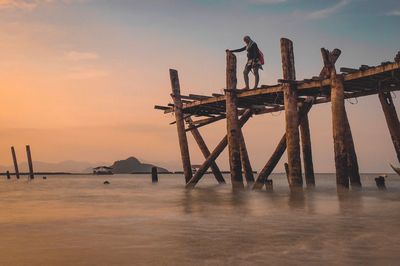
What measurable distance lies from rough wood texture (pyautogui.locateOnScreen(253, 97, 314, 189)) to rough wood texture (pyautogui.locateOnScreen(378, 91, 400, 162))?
8.07 ft

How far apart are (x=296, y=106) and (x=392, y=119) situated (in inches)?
145

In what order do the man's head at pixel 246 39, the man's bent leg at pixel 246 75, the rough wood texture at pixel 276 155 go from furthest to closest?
the man's bent leg at pixel 246 75 → the man's head at pixel 246 39 → the rough wood texture at pixel 276 155

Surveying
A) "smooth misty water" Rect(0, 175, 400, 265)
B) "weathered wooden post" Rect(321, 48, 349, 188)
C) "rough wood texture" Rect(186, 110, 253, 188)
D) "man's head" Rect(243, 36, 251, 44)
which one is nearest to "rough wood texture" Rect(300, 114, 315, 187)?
"rough wood texture" Rect(186, 110, 253, 188)

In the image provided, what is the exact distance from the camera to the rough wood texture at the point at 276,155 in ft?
53.4

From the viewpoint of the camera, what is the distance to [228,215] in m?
8.68

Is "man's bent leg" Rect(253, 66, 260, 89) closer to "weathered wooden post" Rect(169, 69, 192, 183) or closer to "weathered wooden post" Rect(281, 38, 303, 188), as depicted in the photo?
"weathered wooden post" Rect(281, 38, 303, 188)

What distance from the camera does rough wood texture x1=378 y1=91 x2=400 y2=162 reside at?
16.3m

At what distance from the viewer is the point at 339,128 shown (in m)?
14.2

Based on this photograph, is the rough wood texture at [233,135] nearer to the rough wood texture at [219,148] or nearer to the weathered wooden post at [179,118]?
the rough wood texture at [219,148]

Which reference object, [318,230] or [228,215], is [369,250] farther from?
[228,215]

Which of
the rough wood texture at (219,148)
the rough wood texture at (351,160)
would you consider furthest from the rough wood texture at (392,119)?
the rough wood texture at (219,148)

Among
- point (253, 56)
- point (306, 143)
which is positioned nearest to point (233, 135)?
point (306, 143)

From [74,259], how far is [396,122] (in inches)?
568

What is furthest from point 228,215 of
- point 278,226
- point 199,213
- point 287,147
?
point 287,147
